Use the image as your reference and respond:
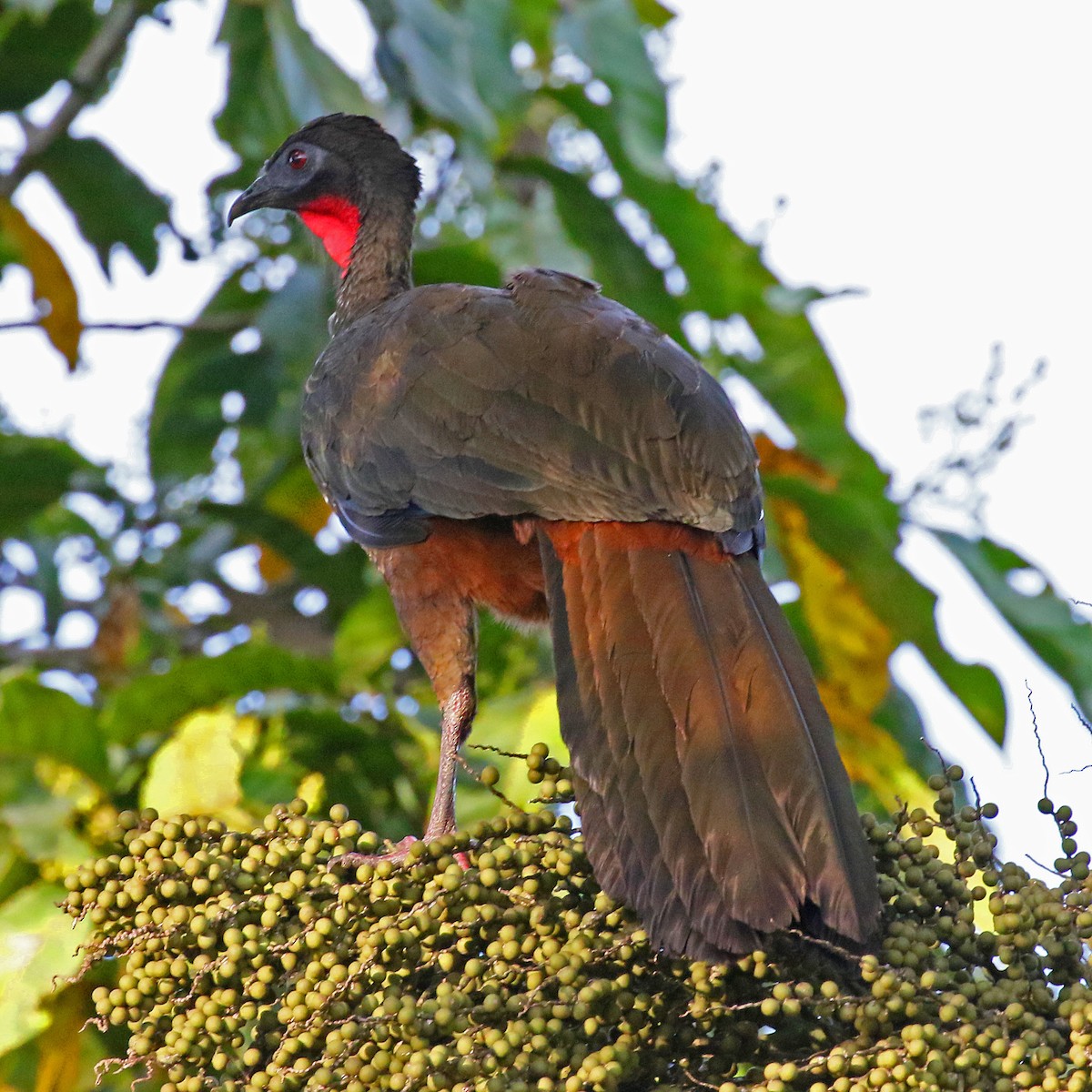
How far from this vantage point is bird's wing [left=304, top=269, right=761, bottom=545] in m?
2.45

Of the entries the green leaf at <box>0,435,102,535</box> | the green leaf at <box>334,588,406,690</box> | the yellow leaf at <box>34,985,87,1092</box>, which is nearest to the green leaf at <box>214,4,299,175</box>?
the green leaf at <box>0,435,102,535</box>

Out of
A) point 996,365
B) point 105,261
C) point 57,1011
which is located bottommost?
point 57,1011

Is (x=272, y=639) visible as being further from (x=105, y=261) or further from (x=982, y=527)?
(x=982, y=527)

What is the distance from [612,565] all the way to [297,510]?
3651 mm

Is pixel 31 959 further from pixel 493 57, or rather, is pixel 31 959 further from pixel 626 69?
pixel 626 69

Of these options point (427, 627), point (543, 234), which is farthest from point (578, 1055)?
point (543, 234)

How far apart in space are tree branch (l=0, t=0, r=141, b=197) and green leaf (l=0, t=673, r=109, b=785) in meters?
2.41

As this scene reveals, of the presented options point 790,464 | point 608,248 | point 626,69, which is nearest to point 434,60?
point 626,69

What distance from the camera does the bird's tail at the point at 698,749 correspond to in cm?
191

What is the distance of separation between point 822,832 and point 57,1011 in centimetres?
260

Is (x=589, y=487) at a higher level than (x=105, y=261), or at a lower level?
lower

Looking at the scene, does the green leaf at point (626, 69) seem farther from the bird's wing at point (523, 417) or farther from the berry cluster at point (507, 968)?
the berry cluster at point (507, 968)

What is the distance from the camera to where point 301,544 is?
558cm

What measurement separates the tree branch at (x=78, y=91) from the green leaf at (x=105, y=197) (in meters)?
0.06
